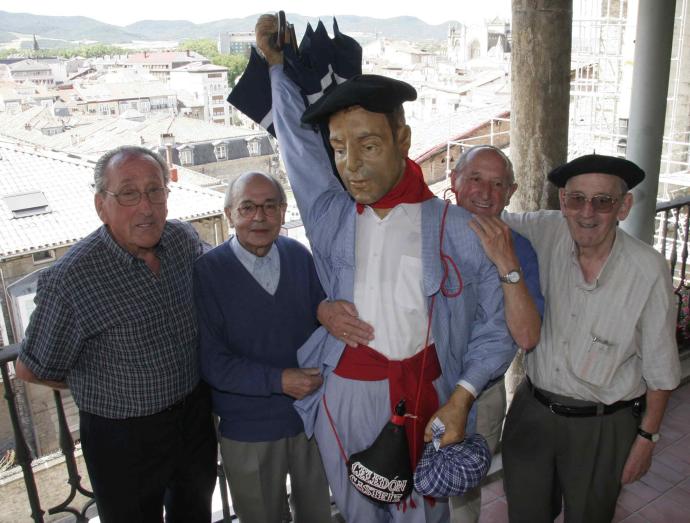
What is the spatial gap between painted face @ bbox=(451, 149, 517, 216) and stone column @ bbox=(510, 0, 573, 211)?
91cm

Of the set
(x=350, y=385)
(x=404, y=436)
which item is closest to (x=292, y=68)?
(x=350, y=385)

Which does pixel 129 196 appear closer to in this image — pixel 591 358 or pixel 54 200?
pixel 591 358

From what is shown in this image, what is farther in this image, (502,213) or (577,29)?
(577,29)

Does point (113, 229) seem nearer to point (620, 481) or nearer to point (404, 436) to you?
point (404, 436)

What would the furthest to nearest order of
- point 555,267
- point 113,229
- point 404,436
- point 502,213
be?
point 502,213 < point 555,267 < point 113,229 < point 404,436

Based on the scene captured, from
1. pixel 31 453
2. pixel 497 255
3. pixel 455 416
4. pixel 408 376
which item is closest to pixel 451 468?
pixel 455 416

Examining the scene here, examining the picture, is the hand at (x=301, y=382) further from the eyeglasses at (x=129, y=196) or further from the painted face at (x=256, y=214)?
the eyeglasses at (x=129, y=196)

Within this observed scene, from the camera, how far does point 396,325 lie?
1479 mm

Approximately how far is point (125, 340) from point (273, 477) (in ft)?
2.17

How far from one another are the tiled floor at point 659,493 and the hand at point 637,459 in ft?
2.74

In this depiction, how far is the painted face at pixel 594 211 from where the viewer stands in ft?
5.49

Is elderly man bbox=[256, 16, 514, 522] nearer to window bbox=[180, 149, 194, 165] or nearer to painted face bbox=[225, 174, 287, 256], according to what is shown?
painted face bbox=[225, 174, 287, 256]

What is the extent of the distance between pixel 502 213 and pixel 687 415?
2211 millimetres

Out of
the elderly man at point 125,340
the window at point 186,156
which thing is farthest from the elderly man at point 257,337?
the window at point 186,156
